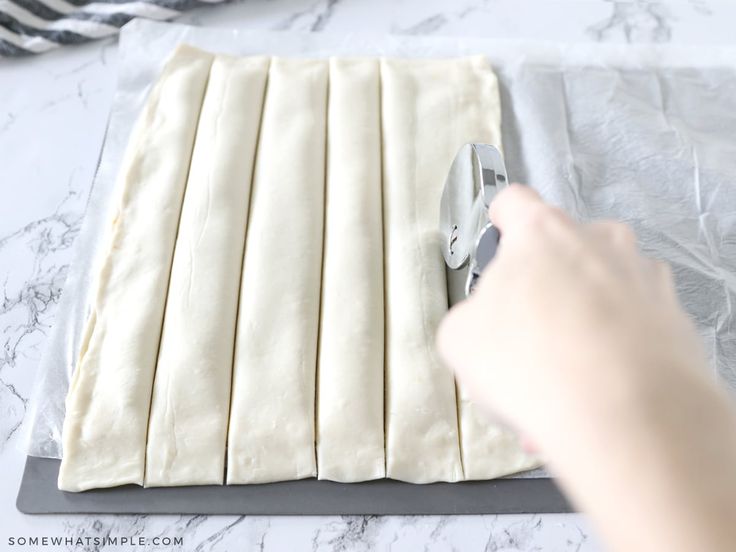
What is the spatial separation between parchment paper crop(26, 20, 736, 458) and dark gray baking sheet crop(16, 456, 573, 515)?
72 mm

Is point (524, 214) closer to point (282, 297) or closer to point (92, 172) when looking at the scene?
point (282, 297)

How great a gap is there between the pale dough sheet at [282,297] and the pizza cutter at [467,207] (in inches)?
7.5

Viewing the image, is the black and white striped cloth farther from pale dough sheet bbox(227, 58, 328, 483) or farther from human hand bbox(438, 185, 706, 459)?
human hand bbox(438, 185, 706, 459)

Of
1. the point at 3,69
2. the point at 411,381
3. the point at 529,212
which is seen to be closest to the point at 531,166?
the point at 411,381

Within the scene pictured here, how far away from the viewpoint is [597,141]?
1.30 m

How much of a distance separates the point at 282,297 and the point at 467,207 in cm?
28

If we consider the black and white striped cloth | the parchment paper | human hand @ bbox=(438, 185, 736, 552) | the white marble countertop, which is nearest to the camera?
human hand @ bbox=(438, 185, 736, 552)

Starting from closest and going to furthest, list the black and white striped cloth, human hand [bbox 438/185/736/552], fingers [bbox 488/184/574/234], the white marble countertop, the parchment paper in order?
human hand [bbox 438/185/736/552] < fingers [bbox 488/184/574/234] < the white marble countertop < the parchment paper < the black and white striped cloth

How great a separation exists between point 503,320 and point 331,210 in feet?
2.29

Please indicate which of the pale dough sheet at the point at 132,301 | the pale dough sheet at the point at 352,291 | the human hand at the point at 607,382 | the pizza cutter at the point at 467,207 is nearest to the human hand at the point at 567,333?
the human hand at the point at 607,382

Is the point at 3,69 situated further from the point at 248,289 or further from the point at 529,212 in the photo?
the point at 529,212

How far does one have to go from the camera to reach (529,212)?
54 centimetres

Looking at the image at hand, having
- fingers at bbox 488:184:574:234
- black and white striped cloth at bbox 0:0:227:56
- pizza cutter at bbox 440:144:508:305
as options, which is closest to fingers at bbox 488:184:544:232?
fingers at bbox 488:184:574:234

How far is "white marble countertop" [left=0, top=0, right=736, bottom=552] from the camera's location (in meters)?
→ 0.94
